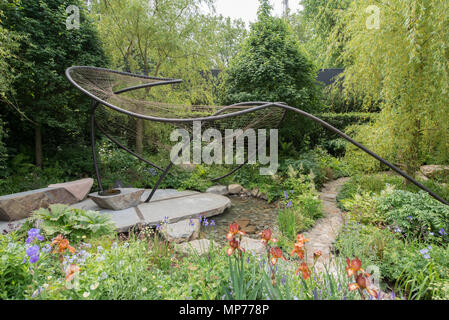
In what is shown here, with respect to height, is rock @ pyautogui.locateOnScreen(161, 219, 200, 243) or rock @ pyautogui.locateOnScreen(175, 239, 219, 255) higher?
rock @ pyautogui.locateOnScreen(175, 239, 219, 255)

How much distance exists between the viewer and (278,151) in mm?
6539

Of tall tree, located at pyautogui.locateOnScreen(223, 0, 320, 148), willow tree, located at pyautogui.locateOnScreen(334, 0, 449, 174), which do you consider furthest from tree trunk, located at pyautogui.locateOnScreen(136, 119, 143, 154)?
willow tree, located at pyautogui.locateOnScreen(334, 0, 449, 174)

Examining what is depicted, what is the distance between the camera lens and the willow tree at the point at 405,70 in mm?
2783

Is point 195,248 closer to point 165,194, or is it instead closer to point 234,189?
point 165,194

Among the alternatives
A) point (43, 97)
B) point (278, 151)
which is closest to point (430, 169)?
point (278, 151)

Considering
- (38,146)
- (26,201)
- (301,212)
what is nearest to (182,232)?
(301,212)

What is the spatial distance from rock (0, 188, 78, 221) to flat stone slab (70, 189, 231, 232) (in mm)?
277

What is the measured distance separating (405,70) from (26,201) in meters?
5.23

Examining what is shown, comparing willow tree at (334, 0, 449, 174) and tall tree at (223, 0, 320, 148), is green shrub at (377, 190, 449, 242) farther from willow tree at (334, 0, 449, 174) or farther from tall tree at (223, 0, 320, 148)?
tall tree at (223, 0, 320, 148)

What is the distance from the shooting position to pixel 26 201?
3.32 m

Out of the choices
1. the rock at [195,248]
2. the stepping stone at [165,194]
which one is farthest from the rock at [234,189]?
the rock at [195,248]

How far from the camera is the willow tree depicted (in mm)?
2783
